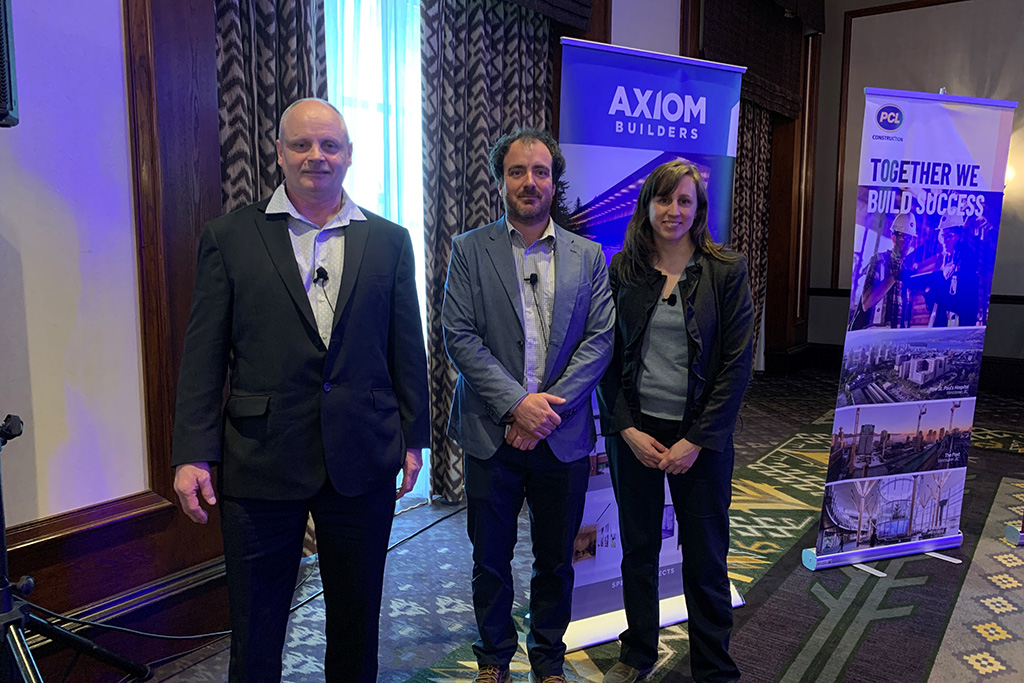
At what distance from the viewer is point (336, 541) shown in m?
1.63

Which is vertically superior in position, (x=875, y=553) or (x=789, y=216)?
(x=789, y=216)

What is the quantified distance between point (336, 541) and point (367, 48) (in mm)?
2380

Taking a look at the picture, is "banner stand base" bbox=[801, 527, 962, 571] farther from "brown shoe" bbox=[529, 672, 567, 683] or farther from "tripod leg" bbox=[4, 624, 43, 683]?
"tripod leg" bbox=[4, 624, 43, 683]

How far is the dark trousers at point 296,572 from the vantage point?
1.54m

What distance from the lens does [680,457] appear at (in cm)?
189

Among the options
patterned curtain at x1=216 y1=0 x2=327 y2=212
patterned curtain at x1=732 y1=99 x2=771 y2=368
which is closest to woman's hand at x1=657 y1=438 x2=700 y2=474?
patterned curtain at x1=216 y1=0 x2=327 y2=212

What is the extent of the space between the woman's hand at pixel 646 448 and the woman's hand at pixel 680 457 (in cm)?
2

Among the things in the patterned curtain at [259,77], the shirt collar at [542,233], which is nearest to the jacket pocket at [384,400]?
the shirt collar at [542,233]

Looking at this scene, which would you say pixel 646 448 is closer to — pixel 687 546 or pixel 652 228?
pixel 687 546

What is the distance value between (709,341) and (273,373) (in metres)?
1.13

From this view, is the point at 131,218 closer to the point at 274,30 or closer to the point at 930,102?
the point at 274,30

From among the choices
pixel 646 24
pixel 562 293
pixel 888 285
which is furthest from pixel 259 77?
pixel 646 24

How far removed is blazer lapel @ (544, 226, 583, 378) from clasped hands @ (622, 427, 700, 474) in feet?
0.98

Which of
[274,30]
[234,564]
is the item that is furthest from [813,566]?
[274,30]
